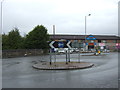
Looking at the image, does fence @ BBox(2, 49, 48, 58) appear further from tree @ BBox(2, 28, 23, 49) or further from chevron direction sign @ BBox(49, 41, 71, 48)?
chevron direction sign @ BBox(49, 41, 71, 48)

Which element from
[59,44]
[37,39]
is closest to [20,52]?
[37,39]

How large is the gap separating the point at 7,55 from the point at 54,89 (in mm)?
27327

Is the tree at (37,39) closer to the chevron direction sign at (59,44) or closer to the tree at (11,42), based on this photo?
the tree at (11,42)

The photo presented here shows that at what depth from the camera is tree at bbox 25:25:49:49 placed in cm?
4021

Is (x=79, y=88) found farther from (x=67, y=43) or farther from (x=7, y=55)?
(x=7, y=55)

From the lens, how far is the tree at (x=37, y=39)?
1583 inches

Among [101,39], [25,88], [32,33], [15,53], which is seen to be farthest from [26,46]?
[101,39]

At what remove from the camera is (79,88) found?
21.7ft

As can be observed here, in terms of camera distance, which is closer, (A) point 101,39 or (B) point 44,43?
(B) point 44,43

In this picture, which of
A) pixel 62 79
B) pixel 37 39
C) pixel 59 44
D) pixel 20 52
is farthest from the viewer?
pixel 37 39

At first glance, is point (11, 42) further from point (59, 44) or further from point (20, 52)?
point (59, 44)

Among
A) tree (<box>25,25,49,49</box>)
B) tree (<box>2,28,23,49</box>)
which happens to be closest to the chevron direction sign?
tree (<box>25,25,49,49</box>)

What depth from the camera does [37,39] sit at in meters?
40.5

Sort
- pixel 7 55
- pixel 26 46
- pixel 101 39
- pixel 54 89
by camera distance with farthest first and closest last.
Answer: pixel 101 39 < pixel 26 46 < pixel 7 55 < pixel 54 89
